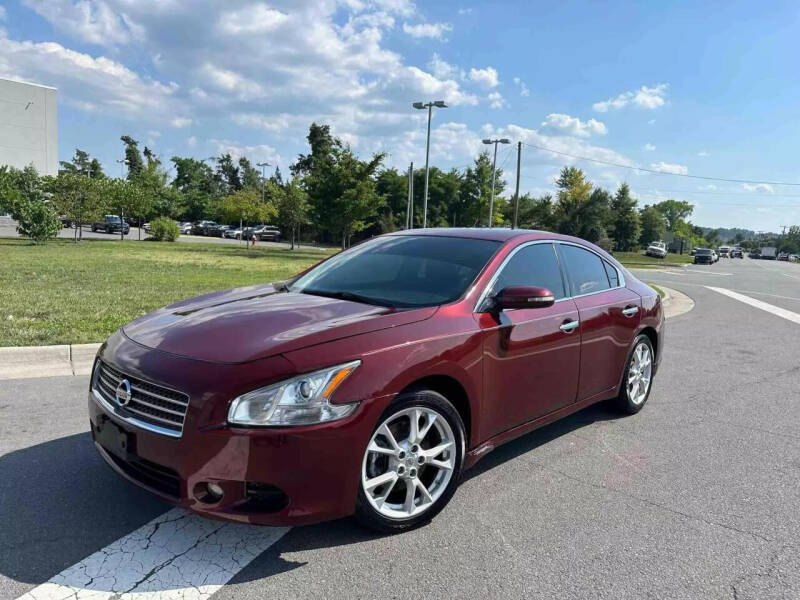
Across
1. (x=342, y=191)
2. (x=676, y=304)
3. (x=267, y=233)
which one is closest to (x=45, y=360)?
(x=676, y=304)

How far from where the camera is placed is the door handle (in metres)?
3.94

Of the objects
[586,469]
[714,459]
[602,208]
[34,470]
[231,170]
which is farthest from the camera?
[231,170]

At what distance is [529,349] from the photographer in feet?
11.9

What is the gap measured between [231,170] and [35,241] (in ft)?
288

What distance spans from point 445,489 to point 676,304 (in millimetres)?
12806

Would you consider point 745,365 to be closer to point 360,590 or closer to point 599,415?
point 599,415

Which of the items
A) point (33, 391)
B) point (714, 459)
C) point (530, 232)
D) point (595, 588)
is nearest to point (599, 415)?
point (714, 459)

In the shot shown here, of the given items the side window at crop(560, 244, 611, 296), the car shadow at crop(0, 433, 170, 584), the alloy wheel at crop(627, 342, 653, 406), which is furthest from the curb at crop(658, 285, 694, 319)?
the car shadow at crop(0, 433, 170, 584)

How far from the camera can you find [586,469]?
3.92m

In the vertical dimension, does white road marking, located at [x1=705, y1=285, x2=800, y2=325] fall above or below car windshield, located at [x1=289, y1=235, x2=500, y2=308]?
below

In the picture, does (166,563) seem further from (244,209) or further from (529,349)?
(244,209)

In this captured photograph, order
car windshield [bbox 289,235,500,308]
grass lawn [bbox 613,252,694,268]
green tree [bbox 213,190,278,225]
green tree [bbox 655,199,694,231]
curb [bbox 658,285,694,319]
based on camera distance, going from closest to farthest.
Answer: car windshield [bbox 289,235,500,308] → curb [bbox 658,285,694,319] → grass lawn [bbox 613,252,694,268] → green tree [bbox 213,190,278,225] → green tree [bbox 655,199,694,231]

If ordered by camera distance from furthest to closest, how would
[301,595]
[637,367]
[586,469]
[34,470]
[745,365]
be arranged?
[745,365], [637,367], [586,469], [34,470], [301,595]

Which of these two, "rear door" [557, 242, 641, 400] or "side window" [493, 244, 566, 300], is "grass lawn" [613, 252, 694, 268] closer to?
"rear door" [557, 242, 641, 400]
